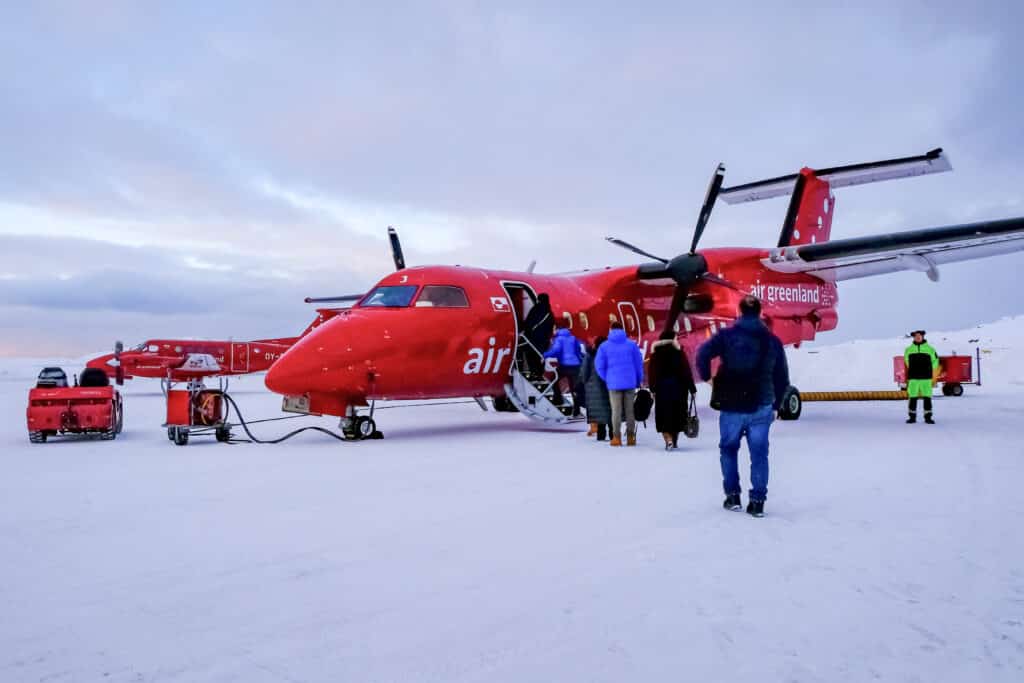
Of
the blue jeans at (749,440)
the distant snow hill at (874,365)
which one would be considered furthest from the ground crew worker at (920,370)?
the distant snow hill at (874,365)

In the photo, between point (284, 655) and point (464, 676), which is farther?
point (284, 655)

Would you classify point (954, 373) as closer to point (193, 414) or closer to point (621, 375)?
point (621, 375)

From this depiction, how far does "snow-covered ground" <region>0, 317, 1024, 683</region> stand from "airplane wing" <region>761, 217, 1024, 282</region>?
482 centimetres

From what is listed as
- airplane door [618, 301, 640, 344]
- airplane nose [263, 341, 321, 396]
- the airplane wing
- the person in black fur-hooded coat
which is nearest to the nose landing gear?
airplane nose [263, 341, 321, 396]

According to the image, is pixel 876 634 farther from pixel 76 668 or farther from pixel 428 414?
pixel 428 414

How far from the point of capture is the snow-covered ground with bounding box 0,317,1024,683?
281 cm

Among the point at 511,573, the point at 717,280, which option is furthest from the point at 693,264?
the point at 511,573

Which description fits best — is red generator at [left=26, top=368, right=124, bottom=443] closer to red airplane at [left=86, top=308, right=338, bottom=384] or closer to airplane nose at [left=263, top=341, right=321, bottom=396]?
airplane nose at [left=263, top=341, right=321, bottom=396]

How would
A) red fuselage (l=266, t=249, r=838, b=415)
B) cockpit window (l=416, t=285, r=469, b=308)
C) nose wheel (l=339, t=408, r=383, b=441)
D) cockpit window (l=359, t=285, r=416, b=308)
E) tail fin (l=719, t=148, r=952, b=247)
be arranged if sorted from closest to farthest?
red fuselage (l=266, t=249, r=838, b=415), nose wheel (l=339, t=408, r=383, b=441), cockpit window (l=359, t=285, r=416, b=308), cockpit window (l=416, t=285, r=469, b=308), tail fin (l=719, t=148, r=952, b=247)

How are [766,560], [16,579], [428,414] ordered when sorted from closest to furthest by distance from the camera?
[16,579]
[766,560]
[428,414]

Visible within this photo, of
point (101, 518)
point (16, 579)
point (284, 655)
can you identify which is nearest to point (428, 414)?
point (101, 518)

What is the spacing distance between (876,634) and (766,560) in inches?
45.4

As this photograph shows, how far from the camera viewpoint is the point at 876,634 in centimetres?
301

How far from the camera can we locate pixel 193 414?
11.2 metres
